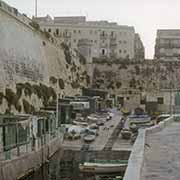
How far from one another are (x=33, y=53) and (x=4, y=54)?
688cm

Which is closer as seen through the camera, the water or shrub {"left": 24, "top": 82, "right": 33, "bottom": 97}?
the water

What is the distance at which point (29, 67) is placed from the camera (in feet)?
89.7

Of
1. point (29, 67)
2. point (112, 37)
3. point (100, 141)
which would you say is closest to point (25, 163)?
point (100, 141)

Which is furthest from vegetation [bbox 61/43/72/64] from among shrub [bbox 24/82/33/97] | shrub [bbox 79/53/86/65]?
shrub [bbox 24/82/33/97]

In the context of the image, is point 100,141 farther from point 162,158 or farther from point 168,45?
point 168,45

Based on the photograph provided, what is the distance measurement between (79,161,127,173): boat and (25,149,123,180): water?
211mm

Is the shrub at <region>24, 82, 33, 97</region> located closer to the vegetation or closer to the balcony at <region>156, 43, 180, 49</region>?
the vegetation

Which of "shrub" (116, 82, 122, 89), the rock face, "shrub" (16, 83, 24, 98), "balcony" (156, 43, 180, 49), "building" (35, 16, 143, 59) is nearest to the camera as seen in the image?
the rock face

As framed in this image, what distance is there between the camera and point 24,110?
76.5 feet

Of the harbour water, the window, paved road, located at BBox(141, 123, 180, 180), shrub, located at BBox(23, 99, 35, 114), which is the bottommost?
the harbour water

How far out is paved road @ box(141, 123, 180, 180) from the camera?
7209 millimetres

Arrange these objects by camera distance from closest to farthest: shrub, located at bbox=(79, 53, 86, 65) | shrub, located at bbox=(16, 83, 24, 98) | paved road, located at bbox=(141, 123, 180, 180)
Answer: paved road, located at bbox=(141, 123, 180, 180), shrub, located at bbox=(16, 83, 24, 98), shrub, located at bbox=(79, 53, 86, 65)

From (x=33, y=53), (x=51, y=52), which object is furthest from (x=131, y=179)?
(x=51, y=52)

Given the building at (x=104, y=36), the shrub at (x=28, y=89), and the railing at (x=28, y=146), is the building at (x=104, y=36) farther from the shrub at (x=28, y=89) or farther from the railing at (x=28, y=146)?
the railing at (x=28, y=146)
